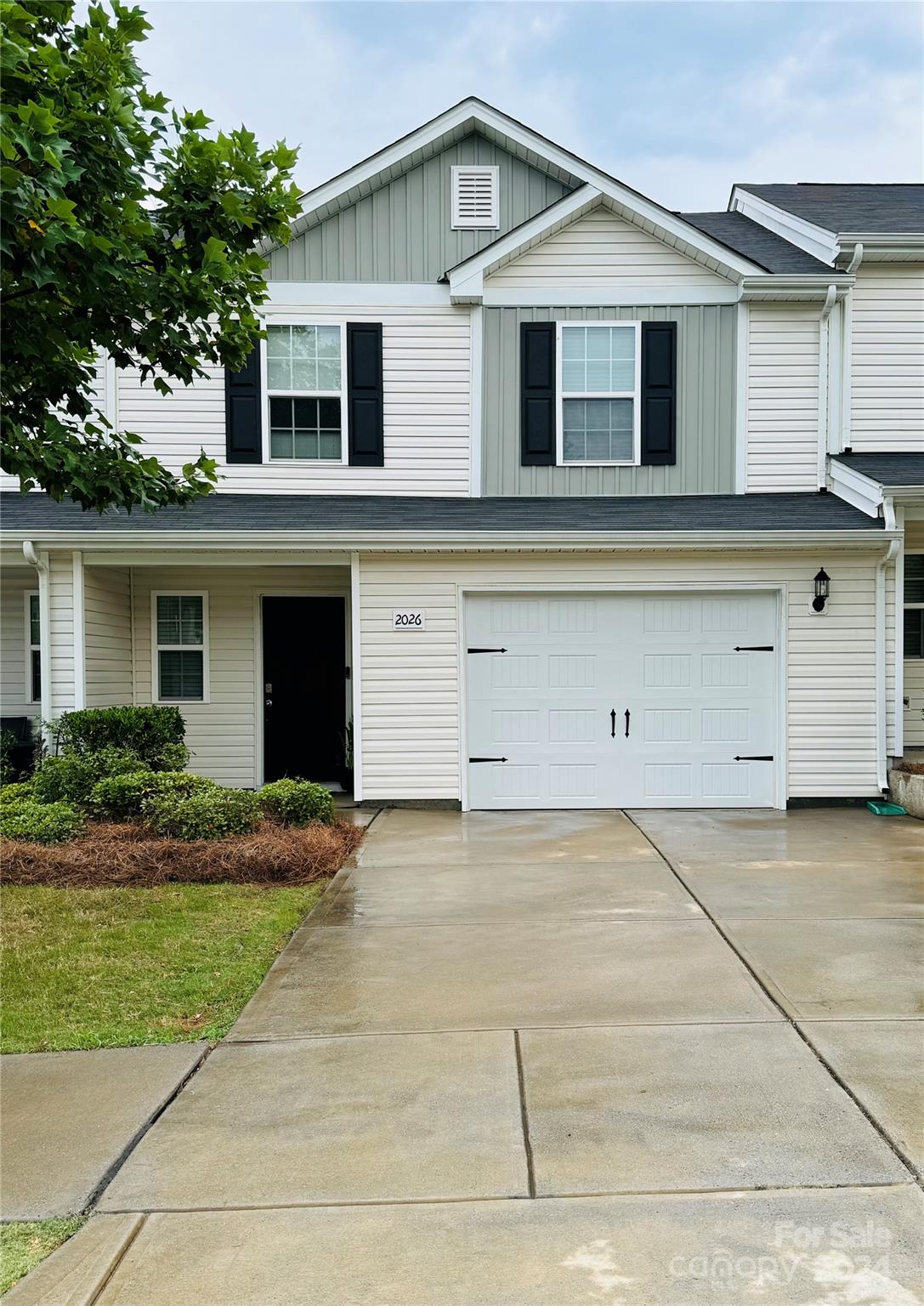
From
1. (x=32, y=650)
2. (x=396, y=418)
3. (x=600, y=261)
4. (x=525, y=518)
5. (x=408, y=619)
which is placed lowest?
(x=32, y=650)

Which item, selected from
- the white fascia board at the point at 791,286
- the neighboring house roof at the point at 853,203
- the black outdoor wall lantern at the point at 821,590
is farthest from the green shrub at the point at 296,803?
the neighboring house roof at the point at 853,203

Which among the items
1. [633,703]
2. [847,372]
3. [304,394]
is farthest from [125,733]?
[847,372]

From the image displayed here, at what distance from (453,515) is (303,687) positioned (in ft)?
9.60

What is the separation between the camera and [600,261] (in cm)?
1084

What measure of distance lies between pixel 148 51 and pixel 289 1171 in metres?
5.12

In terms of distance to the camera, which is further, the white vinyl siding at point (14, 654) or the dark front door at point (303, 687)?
the dark front door at point (303, 687)

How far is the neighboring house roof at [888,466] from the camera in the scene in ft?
32.2

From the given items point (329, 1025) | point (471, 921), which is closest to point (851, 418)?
point (471, 921)

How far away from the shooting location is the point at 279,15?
26.2 feet

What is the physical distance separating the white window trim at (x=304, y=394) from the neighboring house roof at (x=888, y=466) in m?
5.44

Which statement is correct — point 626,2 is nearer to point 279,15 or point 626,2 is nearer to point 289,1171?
point 279,15

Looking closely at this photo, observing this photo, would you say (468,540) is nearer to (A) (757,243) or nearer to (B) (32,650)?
(B) (32,650)

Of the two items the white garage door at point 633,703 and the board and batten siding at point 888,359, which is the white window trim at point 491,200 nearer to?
the board and batten siding at point 888,359

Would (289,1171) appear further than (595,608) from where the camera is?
No
